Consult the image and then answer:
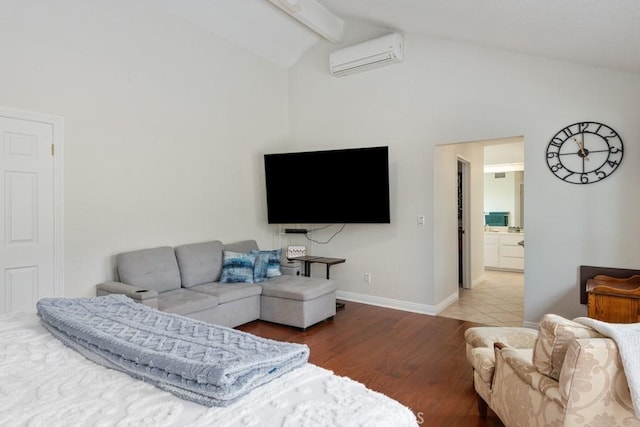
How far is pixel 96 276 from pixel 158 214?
0.85m

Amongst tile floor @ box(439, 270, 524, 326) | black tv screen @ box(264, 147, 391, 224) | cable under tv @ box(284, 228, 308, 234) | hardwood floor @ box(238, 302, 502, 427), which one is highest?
black tv screen @ box(264, 147, 391, 224)

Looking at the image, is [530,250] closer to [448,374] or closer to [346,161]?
[448,374]

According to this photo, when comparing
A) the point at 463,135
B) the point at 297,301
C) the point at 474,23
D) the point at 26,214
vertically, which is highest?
the point at 474,23

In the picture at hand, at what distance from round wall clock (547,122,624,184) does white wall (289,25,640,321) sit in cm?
6

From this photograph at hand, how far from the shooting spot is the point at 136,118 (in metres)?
3.83

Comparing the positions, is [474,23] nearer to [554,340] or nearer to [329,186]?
[329,186]

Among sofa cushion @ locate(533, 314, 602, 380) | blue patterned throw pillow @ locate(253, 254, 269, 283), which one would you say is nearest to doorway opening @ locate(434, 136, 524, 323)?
blue patterned throw pillow @ locate(253, 254, 269, 283)

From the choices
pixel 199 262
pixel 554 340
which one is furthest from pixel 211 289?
pixel 554 340

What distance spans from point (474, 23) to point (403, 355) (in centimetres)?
296

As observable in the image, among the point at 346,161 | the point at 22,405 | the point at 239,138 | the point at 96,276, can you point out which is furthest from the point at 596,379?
the point at 239,138

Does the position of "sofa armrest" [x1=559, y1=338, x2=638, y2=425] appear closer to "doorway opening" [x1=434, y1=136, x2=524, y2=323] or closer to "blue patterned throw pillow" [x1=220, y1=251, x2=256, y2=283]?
"doorway opening" [x1=434, y1=136, x2=524, y2=323]

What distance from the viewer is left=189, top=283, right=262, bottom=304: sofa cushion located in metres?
3.72

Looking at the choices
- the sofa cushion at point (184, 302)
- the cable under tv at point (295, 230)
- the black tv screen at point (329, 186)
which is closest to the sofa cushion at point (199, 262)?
the sofa cushion at point (184, 302)

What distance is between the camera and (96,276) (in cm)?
354
